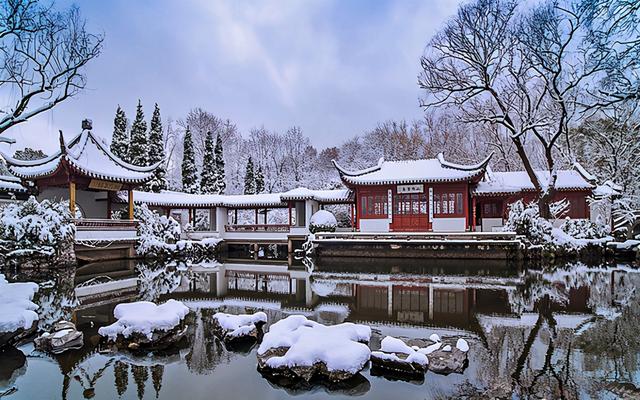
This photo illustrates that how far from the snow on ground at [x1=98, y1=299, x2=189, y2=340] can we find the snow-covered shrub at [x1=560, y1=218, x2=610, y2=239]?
55.8ft

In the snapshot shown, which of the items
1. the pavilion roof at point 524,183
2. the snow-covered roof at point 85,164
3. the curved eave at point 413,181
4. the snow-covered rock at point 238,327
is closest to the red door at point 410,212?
the curved eave at point 413,181

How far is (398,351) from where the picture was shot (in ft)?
15.2

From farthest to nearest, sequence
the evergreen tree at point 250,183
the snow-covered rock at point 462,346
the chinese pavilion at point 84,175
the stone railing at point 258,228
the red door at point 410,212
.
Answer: the evergreen tree at point 250,183 < the stone railing at point 258,228 < the red door at point 410,212 < the chinese pavilion at point 84,175 < the snow-covered rock at point 462,346

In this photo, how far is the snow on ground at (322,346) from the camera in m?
4.31

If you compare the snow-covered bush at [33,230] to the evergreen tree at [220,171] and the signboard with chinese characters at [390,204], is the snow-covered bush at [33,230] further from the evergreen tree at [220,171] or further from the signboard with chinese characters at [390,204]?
the evergreen tree at [220,171]

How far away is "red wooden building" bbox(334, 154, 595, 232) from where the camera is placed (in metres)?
19.2

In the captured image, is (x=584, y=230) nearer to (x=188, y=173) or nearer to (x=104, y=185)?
(x=104, y=185)

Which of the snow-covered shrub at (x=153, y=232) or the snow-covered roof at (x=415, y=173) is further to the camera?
the snow-covered roof at (x=415, y=173)

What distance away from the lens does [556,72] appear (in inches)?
632

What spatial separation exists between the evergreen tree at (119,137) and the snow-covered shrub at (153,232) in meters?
11.5

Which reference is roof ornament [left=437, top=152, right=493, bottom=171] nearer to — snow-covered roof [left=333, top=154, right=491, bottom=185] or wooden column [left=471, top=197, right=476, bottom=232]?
snow-covered roof [left=333, top=154, right=491, bottom=185]

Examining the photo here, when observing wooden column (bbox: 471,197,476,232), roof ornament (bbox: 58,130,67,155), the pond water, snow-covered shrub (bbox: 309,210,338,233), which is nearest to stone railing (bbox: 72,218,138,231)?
roof ornament (bbox: 58,130,67,155)

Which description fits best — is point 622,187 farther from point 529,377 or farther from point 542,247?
point 529,377

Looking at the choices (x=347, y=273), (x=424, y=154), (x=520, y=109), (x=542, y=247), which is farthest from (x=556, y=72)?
(x=424, y=154)
